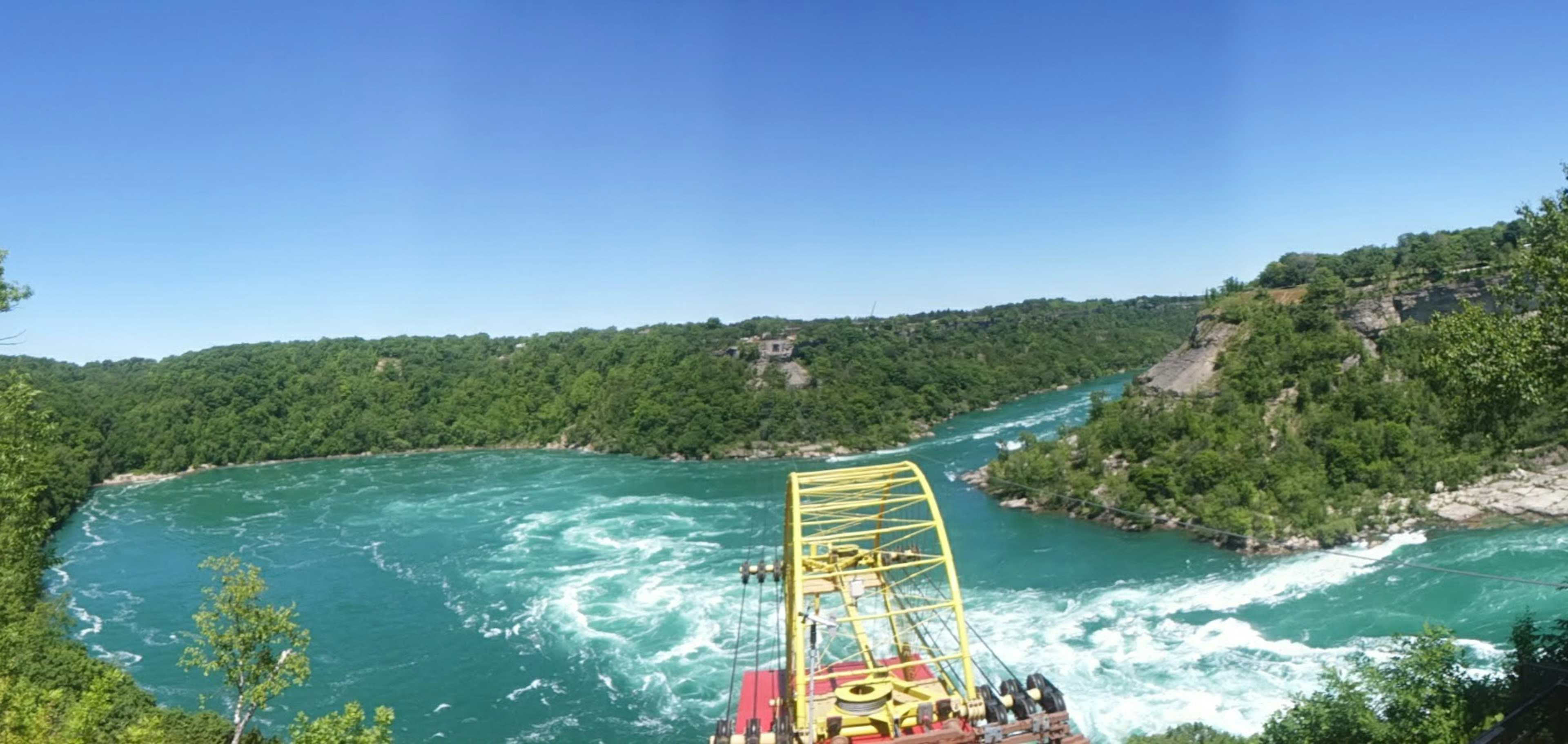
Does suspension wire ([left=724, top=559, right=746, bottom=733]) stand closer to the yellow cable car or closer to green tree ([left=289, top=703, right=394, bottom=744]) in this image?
the yellow cable car

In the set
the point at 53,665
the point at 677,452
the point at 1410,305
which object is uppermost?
the point at 1410,305

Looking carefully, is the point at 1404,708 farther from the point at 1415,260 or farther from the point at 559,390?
the point at 559,390

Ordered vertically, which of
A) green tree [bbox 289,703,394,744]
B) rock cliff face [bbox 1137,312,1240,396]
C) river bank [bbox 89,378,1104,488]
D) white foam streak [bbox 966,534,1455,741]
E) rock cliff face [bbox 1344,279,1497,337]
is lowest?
white foam streak [bbox 966,534,1455,741]

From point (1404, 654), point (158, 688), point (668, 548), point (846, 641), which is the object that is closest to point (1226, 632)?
point (1404, 654)

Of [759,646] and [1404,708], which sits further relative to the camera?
[759,646]

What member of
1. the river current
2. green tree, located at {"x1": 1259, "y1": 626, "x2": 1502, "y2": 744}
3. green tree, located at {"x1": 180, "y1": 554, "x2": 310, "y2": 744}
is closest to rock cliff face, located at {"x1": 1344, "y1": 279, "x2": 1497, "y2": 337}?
the river current

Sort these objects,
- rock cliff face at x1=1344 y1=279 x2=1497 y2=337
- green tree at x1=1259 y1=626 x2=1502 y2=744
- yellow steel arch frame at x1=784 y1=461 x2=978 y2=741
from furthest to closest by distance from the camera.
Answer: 1. rock cliff face at x1=1344 y1=279 x2=1497 y2=337
2. green tree at x1=1259 y1=626 x2=1502 y2=744
3. yellow steel arch frame at x1=784 y1=461 x2=978 y2=741

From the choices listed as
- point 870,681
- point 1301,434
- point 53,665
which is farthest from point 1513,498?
point 53,665

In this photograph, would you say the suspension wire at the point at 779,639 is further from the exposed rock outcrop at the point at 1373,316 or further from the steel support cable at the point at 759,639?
the exposed rock outcrop at the point at 1373,316
